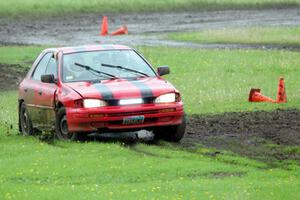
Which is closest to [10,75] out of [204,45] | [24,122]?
[204,45]

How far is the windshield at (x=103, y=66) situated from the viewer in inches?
757

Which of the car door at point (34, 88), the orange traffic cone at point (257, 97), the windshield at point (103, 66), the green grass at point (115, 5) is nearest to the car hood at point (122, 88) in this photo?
the windshield at point (103, 66)

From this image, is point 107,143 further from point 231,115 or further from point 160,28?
point 160,28

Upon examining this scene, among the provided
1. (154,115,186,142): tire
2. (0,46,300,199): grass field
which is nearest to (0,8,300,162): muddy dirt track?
(154,115,186,142): tire

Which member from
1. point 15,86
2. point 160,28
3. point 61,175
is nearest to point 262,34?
point 160,28

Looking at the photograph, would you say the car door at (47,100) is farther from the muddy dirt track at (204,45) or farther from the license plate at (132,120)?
the muddy dirt track at (204,45)

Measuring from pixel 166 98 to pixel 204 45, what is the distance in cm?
2360

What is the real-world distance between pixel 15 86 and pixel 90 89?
13397mm

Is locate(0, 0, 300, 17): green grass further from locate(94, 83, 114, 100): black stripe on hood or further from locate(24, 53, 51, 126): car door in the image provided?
locate(94, 83, 114, 100): black stripe on hood

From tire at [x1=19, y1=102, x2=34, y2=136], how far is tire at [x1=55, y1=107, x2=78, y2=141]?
1.53 m

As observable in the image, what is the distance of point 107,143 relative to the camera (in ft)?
59.5

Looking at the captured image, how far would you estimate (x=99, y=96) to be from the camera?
18.1m

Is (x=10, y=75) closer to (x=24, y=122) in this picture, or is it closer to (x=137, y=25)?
(x=24, y=122)

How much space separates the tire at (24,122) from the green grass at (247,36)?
21790mm
